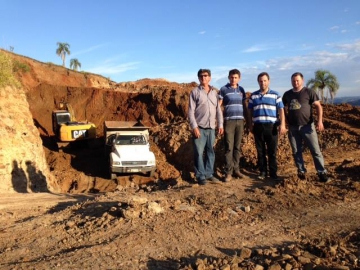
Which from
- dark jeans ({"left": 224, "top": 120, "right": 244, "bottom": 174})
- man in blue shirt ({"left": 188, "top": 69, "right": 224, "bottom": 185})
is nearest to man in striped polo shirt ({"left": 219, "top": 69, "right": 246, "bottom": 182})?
dark jeans ({"left": 224, "top": 120, "right": 244, "bottom": 174})

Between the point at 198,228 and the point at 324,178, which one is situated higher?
the point at 324,178

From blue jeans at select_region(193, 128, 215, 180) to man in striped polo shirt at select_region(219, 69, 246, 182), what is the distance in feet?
1.10

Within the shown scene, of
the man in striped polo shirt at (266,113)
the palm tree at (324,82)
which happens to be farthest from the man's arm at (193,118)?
the palm tree at (324,82)

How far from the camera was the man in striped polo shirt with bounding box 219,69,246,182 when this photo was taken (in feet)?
20.9

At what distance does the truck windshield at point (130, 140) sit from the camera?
14.0 meters

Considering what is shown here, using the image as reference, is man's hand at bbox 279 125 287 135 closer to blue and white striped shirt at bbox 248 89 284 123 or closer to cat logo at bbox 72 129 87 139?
blue and white striped shirt at bbox 248 89 284 123

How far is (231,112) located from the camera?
20.9 ft

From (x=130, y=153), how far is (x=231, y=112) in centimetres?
776

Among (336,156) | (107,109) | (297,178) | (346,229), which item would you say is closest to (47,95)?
(107,109)

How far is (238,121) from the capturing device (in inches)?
254

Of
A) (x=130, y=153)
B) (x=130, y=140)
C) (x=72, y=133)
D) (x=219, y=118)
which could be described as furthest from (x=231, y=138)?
(x=72, y=133)

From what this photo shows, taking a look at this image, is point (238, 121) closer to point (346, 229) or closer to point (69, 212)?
point (346, 229)

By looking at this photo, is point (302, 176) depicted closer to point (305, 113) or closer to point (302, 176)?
point (302, 176)

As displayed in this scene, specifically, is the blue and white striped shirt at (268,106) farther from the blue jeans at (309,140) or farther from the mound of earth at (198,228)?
the mound of earth at (198,228)
